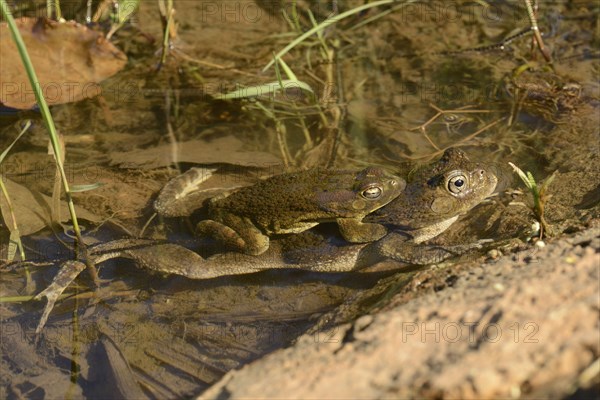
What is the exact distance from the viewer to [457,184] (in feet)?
17.4

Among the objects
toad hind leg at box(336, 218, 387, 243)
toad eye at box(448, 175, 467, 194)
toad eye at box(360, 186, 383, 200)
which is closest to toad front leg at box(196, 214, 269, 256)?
toad hind leg at box(336, 218, 387, 243)

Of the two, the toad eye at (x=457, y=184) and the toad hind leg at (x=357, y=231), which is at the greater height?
the toad eye at (x=457, y=184)

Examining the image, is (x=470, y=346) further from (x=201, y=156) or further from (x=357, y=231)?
(x=201, y=156)

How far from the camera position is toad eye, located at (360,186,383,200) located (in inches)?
209

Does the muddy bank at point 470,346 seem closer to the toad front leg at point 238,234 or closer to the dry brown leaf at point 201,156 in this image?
the toad front leg at point 238,234

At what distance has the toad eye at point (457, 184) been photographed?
529 cm

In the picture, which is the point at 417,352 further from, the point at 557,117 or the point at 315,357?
the point at 557,117

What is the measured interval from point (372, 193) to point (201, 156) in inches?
84.0

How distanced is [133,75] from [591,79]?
17.8ft

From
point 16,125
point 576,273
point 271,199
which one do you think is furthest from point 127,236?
point 576,273

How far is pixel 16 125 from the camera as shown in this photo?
7.13 meters

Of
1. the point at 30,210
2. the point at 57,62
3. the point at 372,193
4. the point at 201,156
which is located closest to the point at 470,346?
the point at 372,193

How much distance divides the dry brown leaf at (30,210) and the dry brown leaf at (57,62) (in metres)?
1.34

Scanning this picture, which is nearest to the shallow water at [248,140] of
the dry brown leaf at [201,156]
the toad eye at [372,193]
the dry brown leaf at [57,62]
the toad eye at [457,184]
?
the dry brown leaf at [201,156]
